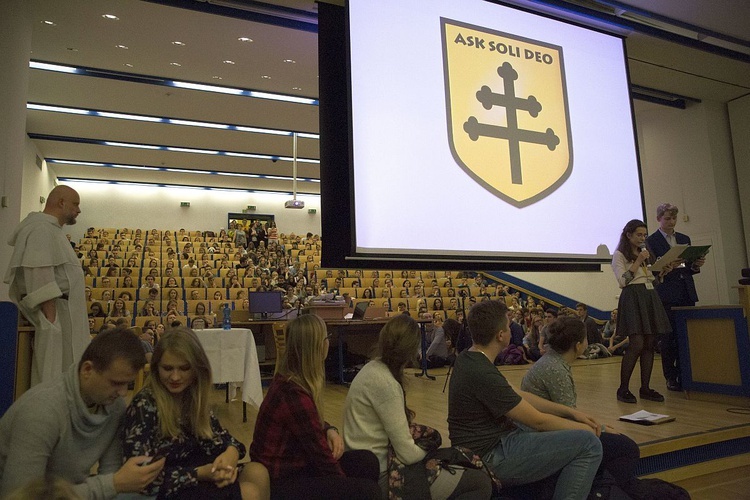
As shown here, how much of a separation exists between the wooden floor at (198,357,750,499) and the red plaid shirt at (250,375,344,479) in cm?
44

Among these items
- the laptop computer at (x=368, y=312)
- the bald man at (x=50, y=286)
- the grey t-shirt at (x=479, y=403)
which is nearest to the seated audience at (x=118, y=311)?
the laptop computer at (x=368, y=312)

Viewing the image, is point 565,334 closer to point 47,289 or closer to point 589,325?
point 47,289

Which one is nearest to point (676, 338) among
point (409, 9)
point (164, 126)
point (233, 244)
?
point (409, 9)

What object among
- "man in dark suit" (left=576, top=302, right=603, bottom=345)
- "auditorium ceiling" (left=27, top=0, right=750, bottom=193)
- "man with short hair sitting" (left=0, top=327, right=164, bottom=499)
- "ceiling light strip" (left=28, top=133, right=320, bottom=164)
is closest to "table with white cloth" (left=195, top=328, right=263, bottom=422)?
"man with short hair sitting" (left=0, top=327, right=164, bottom=499)

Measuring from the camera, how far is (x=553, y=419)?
191cm

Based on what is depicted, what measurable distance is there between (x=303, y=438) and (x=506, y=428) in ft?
2.63

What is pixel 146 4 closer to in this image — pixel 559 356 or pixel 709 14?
pixel 559 356

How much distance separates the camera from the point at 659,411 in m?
3.28

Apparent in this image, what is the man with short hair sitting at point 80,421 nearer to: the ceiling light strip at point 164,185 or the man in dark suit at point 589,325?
the man in dark suit at point 589,325

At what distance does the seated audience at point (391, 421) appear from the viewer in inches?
68.8

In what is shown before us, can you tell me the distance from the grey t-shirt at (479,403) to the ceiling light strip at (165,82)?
591 cm

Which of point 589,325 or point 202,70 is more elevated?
point 202,70

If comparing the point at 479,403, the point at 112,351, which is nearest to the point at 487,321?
the point at 479,403

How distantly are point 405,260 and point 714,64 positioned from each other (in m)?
4.62
